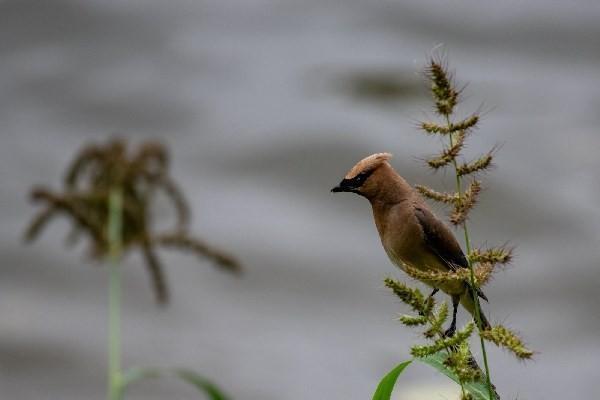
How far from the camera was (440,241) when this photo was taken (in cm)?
268

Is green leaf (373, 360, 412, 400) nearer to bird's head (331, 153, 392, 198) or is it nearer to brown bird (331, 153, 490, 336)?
brown bird (331, 153, 490, 336)

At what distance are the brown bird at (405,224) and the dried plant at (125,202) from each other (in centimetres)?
61

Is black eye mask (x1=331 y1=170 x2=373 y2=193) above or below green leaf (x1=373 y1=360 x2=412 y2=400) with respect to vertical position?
above

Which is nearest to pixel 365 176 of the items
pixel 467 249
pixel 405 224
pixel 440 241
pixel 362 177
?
pixel 362 177

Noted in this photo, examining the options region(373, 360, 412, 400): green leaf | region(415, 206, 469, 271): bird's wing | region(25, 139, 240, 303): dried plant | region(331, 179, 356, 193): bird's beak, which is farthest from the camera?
region(415, 206, 469, 271): bird's wing

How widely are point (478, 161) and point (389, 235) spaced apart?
1012 mm

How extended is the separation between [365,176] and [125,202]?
814 millimetres

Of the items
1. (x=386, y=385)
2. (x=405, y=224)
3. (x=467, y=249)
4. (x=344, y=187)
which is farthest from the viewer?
(x=405, y=224)

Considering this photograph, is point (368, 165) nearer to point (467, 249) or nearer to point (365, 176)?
point (365, 176)

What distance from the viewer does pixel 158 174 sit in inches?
62.9

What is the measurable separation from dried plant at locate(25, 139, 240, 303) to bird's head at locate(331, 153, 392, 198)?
0.56 meters

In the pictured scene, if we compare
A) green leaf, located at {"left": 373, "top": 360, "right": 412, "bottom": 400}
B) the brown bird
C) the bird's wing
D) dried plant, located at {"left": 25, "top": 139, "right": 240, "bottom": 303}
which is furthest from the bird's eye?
dried plant, located at {"left": 25, "top": 139, "right": 240, "bottom": 303}

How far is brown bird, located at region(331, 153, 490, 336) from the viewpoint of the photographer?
223cm

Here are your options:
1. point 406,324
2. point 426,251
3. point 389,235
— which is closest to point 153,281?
point 406,324
